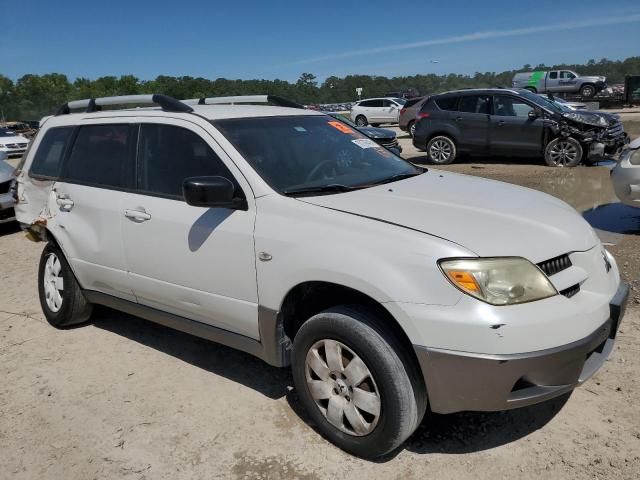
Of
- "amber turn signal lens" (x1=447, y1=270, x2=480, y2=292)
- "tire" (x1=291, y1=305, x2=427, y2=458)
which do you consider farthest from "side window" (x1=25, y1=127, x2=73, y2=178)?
"amber turn signal lens" (x1=447, y1=270, x2=480, y2=292)

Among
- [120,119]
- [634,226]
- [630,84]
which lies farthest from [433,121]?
[630,84]

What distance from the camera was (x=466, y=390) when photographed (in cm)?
243

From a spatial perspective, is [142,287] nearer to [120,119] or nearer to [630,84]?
[120,119]

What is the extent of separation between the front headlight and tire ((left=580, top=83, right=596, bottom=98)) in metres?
34.7

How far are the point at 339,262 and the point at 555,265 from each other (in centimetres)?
102

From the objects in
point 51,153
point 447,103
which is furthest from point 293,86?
point 51,153

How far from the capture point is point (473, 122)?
12.5 m

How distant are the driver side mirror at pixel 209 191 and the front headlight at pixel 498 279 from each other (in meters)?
1.25

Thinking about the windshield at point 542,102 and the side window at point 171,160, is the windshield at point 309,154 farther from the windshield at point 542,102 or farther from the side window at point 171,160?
the windshield at point 542,102

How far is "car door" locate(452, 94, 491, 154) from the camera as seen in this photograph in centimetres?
1241

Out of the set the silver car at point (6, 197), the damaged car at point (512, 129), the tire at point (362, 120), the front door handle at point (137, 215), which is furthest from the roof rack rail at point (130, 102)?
the tire at point (362, 120)

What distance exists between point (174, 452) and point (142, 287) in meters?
1.20

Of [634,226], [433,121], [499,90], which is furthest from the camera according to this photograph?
[433,121]

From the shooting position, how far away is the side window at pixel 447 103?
507 inches
